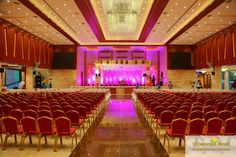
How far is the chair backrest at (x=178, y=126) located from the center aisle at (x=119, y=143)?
54 cm

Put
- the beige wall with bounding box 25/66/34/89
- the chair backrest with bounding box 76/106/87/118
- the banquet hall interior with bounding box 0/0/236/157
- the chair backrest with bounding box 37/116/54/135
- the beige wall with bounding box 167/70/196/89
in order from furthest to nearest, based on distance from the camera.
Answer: the beige wall with bounding box 167/70/196/89
the beige wall with bounding box 25/66/34/89
the chair backrest with bounding box 76/106/87/118
the banquet hall interior with bounding box 0/0/236/157
the chair backrest with bounding box 37/116/54/135

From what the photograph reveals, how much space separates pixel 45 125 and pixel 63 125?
42 cm

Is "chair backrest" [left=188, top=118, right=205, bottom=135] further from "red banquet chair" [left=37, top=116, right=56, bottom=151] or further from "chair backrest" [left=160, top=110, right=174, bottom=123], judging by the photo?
"red banquet chair" [left=37, top=116, right=56, bottom=151]

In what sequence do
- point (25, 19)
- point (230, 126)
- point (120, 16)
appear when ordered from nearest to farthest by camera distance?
point (230, 126)
point (25, 19)
point (120, 16)

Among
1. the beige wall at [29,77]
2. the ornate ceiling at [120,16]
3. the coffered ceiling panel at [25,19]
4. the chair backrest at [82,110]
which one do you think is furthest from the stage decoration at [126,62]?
the chair backrest at [82,110]

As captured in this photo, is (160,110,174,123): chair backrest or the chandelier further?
the chandelier

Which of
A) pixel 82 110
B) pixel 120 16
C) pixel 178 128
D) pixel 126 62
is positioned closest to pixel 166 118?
pixel 178 128

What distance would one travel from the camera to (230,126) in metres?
5.91

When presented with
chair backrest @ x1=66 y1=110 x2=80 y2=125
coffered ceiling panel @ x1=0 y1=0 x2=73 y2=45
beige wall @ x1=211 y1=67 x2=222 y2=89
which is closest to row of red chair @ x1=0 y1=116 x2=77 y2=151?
chair backrest @ x1=66 y1=110 x2=80 y2=125

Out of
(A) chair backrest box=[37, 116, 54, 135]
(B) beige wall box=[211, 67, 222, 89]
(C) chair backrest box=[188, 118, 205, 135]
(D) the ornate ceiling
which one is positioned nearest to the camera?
(C) chair backrest box=[188, 118, 205, 135]

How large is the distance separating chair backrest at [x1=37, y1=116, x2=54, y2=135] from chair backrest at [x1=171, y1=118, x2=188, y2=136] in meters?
2.81

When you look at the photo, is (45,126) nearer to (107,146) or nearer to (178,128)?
(107,146)

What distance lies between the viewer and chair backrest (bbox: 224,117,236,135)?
5.85 metres

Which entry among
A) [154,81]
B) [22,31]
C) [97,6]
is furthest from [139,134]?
[154,81]
